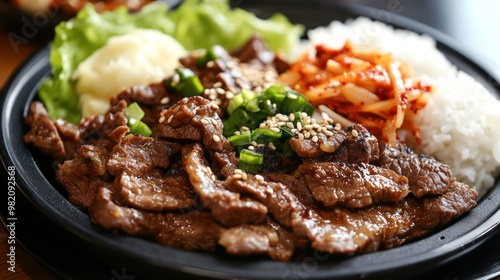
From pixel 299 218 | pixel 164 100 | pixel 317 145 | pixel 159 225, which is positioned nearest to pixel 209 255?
pixel 159 225

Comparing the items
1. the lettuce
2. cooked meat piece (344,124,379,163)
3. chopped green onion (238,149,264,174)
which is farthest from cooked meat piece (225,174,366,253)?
the lettuce

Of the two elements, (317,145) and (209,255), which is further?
(317,145)

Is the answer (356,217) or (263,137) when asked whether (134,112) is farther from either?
(356,217)

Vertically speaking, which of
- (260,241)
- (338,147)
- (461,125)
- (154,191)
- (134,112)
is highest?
(461,125)

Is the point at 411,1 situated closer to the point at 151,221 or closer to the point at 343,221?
the point at 343,221

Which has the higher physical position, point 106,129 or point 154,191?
point 154,191

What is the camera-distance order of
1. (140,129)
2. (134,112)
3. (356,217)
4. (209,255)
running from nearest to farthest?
(209,255), (356,217), (140,129), (134,112)
